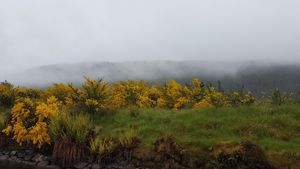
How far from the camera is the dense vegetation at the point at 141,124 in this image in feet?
68.1

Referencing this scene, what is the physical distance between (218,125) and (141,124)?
4.11 meters

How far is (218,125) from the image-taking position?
22.1 m

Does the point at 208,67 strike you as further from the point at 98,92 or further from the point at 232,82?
the point at 98,92

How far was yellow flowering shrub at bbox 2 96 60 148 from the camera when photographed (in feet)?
75.1

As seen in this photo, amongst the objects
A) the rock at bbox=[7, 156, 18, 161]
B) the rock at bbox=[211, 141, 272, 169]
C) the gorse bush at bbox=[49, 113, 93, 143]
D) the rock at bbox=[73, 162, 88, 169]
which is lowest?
the rock at bbox=[7, 156, 18, 161]

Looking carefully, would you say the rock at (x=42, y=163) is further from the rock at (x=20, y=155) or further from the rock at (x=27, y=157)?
the rock at (x=20, y=155)

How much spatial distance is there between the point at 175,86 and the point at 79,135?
10529 millimetres

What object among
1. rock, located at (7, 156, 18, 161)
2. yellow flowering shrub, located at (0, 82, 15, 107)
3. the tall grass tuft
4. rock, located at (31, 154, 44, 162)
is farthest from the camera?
yellow flowering shrub, located at (0, 82, 15, 107)

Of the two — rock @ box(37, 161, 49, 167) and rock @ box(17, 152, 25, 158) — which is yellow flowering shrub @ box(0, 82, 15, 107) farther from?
rock @ box(37, 161, 49, 167)

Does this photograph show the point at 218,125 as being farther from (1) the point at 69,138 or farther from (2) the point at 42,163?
(2) the point at 42,163

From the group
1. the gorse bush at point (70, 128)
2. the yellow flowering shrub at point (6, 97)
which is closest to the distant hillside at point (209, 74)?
the yellow flowering shrub at point (6, 97)

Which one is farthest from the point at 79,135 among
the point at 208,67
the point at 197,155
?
the point at 208,67

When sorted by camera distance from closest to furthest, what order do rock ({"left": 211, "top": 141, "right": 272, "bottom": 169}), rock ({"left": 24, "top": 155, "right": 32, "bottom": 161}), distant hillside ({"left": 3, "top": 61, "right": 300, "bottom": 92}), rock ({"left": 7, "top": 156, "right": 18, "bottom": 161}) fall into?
rock ({"left": 211, "top": 141, "right": 272, "bottom": 169}), rock ({"left": 24, "top": 155, "right": 32, "bottom": 161}), rock ({"left": 7, "top": 156, "right": 18, "bottom": 161}), distant hillside ({"left": 3, "top": 61, "right": 300, "bottom": 92})

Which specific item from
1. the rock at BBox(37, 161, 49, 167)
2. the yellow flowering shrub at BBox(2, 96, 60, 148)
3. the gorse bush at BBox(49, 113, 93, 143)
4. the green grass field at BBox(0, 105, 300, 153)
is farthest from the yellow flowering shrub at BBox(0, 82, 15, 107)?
the rock at BBox(37, 161, 49, 167)
